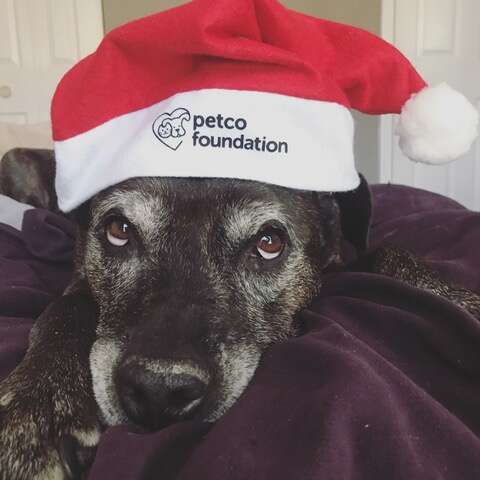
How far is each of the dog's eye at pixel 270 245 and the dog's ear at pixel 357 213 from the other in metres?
0.36

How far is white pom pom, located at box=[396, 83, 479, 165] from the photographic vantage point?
1.45 m

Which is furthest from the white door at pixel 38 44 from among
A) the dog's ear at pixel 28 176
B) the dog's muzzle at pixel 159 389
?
the dog's muzzle at pixel 159 389

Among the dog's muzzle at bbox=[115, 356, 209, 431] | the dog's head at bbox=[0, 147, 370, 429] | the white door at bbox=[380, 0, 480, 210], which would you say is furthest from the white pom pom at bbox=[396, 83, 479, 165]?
the white door at bbox=[380, 0, 480, 210]

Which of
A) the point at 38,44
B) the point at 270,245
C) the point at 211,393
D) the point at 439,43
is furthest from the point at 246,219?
the point at 38,44

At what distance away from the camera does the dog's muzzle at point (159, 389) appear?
96 cm

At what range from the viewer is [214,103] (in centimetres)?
123

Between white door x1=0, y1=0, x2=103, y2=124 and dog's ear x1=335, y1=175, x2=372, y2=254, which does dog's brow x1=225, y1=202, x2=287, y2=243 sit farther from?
white door x1=0, y1=0, x2=103, y2=124

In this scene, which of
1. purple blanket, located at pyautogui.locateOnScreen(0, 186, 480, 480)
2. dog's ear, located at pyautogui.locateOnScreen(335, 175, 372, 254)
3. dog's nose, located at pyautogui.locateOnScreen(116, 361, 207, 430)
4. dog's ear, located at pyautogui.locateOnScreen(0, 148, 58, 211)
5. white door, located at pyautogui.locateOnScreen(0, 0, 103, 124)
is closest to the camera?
purple blanket, located at pyautogui.locateOnScreen(0, 186, 480, 480)

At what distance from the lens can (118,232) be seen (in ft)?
4.51

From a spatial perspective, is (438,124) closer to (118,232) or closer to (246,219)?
(246,219)

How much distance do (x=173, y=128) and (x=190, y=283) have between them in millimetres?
308

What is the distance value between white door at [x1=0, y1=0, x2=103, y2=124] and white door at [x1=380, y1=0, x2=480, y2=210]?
7.02 ft

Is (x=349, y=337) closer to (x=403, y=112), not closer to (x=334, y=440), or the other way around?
(x=334, y=440)

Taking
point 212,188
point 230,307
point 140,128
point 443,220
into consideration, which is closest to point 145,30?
point 140,128
